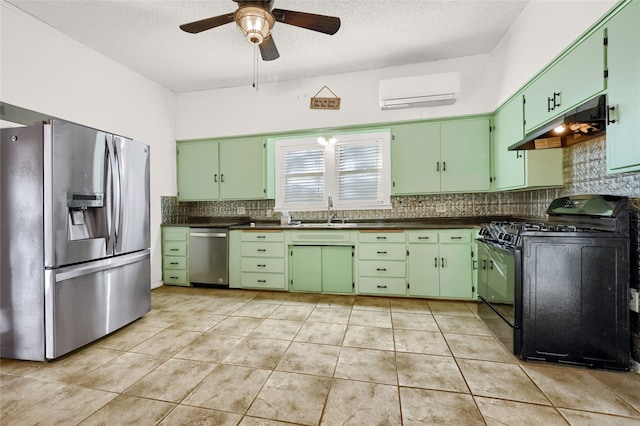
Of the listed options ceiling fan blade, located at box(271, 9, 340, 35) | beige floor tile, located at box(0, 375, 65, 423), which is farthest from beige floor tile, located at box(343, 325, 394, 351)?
ceiling fan blade, located at box(271, 9, 340, 35)

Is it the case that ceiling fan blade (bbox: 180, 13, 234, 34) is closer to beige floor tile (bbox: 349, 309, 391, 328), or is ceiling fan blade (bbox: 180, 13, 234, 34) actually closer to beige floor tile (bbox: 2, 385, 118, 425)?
beige floor tile (bbox: 2, 385, 118, 425)

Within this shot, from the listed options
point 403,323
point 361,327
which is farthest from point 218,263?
point 403,323

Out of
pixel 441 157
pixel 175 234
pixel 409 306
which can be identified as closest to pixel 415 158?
pixel 441 157

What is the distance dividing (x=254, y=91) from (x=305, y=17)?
7.65 ft

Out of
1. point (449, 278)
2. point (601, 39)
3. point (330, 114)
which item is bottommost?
point (449, 278)

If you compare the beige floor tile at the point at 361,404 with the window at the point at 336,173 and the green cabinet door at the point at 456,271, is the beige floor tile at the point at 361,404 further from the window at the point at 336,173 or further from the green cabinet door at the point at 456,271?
the window at the point at 336,173

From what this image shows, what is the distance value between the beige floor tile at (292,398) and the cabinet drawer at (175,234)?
113 inches

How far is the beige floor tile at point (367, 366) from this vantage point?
1.81 metres

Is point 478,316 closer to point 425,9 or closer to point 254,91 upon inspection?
point 425,9

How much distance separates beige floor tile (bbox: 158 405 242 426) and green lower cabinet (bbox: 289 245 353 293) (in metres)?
2.19

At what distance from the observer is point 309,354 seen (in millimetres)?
2119

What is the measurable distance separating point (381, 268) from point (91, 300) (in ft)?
9.51

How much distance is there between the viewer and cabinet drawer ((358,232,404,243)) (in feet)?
11.1

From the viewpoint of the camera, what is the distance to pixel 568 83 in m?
2.03
